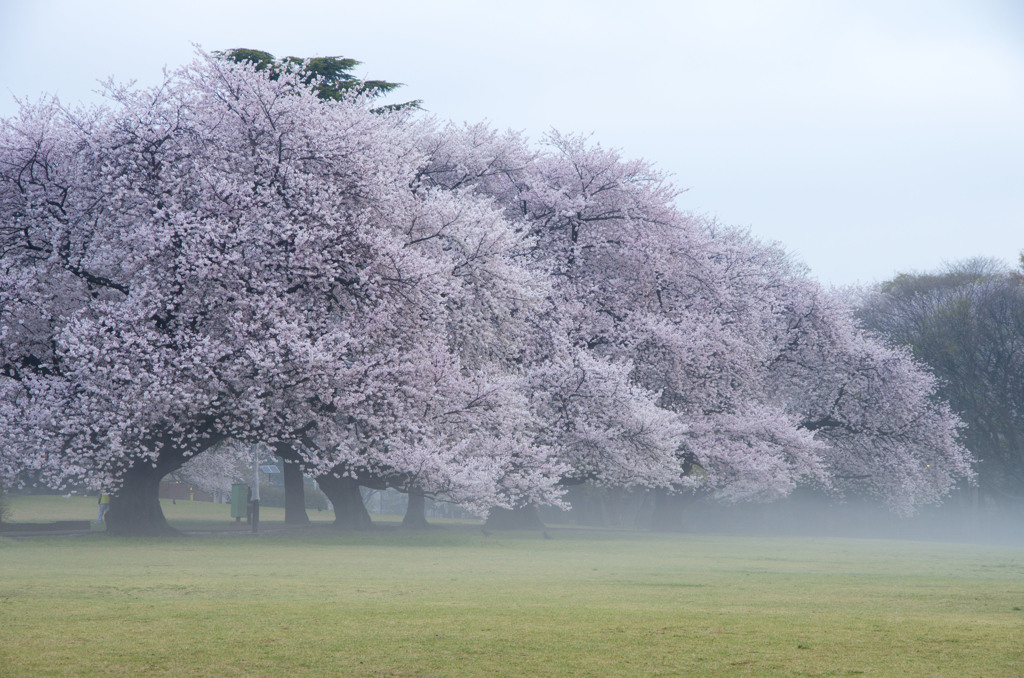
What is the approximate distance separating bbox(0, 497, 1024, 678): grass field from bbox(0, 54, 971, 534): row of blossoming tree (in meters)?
5.13

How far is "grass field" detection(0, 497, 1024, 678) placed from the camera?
31.3 ft

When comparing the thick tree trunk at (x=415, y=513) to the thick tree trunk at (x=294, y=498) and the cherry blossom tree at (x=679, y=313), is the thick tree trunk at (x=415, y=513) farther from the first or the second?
the cherry blossom tree at (x=679, y=313)

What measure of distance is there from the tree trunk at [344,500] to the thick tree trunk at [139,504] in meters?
7.44

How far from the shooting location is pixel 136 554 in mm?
24500

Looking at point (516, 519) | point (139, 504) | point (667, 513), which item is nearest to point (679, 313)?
point (516, 519)

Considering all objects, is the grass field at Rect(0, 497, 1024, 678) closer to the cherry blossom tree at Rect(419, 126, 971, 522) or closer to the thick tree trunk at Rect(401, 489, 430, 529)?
the cherry blossom tree at Rect(419, 126, 971, 522)

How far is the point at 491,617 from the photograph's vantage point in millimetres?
12516

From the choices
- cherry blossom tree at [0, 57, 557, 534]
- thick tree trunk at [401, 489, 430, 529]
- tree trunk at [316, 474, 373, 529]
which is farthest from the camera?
thick tree trunk at [401, 489, 430, 529]

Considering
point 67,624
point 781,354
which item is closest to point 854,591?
point 67,624

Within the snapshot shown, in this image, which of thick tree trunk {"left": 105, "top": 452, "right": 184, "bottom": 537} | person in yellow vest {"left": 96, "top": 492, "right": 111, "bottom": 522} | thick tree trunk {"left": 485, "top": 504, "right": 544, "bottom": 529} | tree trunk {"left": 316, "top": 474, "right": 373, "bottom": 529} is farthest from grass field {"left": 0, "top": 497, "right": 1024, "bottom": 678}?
thick tree trunk {"left": 485, "top": 504, "right": 544, "bottom": 529}

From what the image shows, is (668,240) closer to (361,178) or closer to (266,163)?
(361,178)

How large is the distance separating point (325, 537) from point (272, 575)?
1449 centimetres

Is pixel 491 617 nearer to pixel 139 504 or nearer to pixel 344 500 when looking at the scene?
pixel 139 504

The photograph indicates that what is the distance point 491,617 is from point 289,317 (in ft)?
58.7
